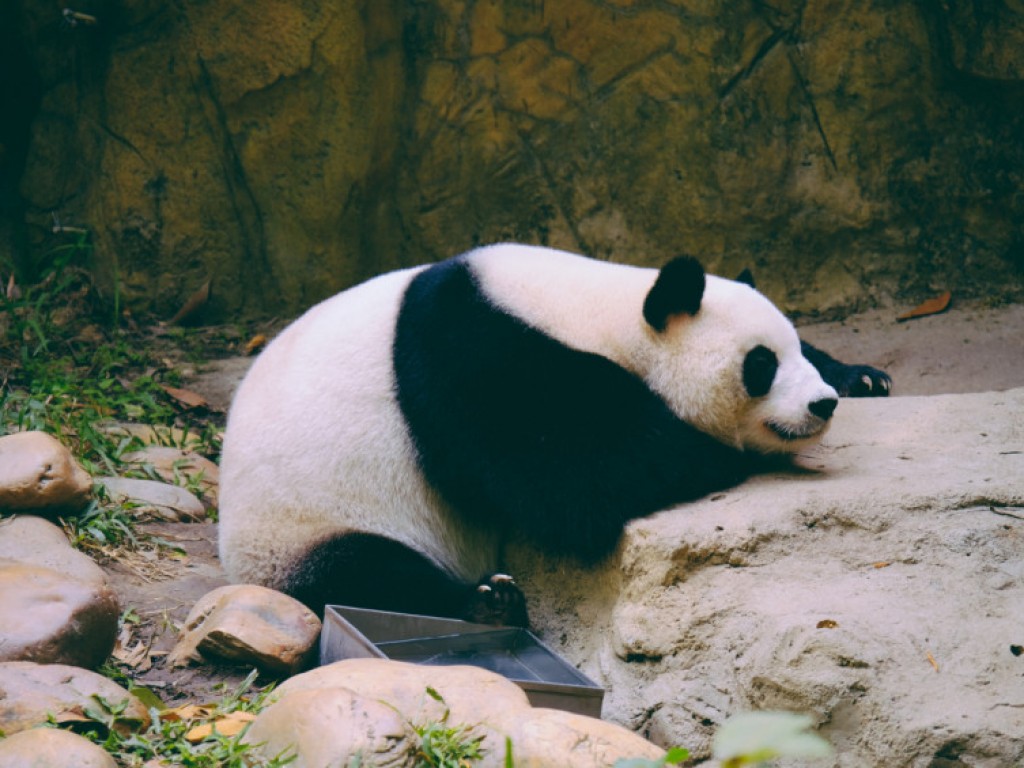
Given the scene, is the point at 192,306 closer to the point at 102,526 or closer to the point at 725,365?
the point at 102,526

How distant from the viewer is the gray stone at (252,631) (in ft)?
11.3

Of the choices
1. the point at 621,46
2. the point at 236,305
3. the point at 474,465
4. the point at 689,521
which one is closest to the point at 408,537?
the point at 474,465

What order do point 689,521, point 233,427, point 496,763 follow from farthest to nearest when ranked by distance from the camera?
1. point 233,427
2. point 689,521
3. point 496,763

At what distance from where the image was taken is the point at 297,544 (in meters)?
3.95

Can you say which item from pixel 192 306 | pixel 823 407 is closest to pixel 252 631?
pixel 823 407

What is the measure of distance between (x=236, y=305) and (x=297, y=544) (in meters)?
3.48

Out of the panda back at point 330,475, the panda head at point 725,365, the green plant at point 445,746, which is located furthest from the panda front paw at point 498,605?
the green plant at point 445,746

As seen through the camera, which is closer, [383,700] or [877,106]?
[383,700]

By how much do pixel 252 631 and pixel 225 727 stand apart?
62 centimetres

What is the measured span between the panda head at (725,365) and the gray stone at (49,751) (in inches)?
92.2

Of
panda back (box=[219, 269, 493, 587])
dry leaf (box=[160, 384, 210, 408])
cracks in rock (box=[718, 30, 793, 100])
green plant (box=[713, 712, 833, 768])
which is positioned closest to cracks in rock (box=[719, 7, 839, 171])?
cracks in rock (box=[718, 30, 793, 100])

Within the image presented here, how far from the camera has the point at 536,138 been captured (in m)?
6.89

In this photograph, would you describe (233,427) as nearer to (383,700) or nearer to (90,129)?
(383,700)

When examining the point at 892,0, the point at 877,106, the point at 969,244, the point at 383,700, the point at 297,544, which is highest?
the point at 892,0
